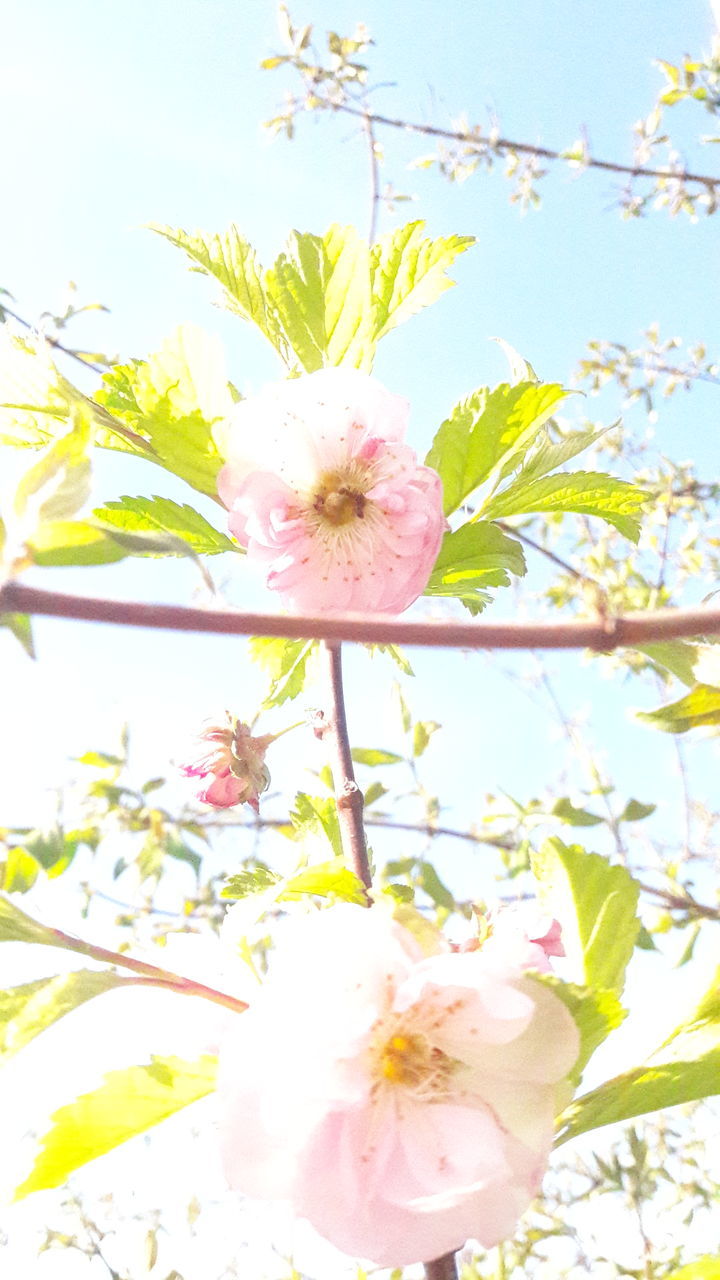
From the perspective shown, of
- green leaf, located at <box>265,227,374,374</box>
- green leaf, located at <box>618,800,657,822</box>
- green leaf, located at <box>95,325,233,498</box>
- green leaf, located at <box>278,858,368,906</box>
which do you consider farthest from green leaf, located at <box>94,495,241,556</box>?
green leaf, located at <box>618,800,657,822</box>

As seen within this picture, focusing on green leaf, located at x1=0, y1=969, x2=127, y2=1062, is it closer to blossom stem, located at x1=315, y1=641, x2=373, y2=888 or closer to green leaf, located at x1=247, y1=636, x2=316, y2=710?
blossom stem, located at x1=315, y1=641, x2=373, y2=888

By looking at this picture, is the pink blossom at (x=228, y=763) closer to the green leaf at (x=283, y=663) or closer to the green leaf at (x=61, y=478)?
the green leaf at (x=283, y=663)

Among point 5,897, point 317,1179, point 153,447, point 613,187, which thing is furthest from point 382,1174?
point 613,187

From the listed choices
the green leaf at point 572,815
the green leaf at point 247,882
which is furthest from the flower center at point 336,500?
the green leaf at point 572,815

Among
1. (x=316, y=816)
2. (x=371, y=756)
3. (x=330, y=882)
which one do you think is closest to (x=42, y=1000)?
(x=330, y=882)

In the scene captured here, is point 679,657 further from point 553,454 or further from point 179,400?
point 179,400
